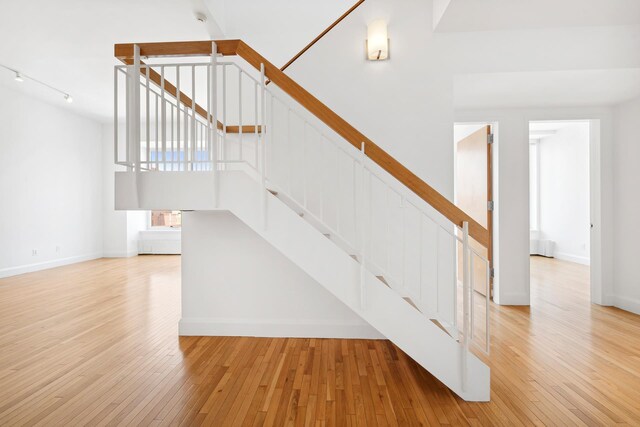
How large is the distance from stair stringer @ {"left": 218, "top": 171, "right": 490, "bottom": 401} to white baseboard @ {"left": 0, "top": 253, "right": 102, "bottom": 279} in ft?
19.3

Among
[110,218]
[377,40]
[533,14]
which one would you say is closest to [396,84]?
[377,40]

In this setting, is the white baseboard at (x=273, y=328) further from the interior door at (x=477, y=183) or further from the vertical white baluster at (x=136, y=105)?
the interior door at (x=477, y=183)

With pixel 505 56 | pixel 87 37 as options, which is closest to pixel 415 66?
pixel 505 56

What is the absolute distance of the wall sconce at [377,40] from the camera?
281cm

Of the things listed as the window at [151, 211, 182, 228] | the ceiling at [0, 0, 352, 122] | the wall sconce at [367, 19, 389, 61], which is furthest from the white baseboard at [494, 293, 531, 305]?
the window at [151, 211, 182, 228]

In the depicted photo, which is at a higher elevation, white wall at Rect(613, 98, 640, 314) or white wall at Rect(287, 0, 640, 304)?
white wall at Rect(287, 0, 640, 304)

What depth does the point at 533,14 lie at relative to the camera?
268 centimetres

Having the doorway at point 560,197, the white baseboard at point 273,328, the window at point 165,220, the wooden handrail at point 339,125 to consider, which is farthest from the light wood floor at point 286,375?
the window at point 165,220

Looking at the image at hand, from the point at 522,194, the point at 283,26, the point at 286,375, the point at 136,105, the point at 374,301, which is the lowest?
the point at 286,375

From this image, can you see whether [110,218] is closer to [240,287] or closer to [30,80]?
[30,80]

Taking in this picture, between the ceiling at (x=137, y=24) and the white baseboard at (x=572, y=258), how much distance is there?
6.75 meters

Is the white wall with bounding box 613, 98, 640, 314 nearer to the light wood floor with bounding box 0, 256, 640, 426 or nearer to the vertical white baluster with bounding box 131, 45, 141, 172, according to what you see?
the light wood floor with bounding box 0, 256, 640, 426

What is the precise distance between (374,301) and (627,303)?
3586mm

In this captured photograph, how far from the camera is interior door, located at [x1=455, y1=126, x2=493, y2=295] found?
410 cm
